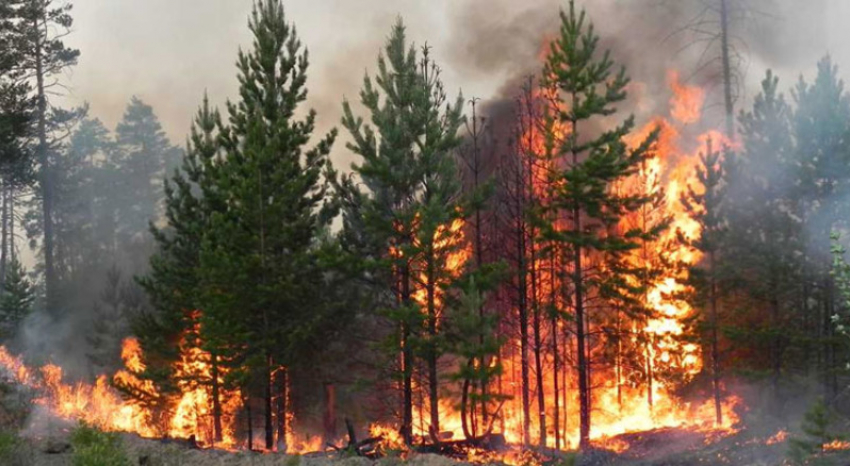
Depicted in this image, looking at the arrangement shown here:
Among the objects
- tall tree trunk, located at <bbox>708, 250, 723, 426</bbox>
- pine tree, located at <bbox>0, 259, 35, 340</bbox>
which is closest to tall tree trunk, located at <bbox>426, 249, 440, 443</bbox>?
tall tree trunk, located at <bbox>708, 250, 723, 426</bbox>

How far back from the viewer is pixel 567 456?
21.3 m

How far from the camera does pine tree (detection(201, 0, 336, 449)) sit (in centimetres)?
2177

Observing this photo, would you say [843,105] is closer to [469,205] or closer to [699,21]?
[699,21]

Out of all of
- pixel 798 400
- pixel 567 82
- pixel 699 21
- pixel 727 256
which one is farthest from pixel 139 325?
pixel 699 21

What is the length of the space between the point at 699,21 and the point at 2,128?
103 feet

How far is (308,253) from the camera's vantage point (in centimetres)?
2261

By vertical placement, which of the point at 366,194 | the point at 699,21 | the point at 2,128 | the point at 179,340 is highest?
the point at 699,21

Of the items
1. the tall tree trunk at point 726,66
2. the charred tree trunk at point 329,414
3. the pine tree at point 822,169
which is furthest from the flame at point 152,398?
the tall tree trunk at point 726,66

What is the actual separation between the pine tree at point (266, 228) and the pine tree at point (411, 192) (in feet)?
6.80

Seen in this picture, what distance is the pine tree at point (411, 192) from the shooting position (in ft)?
71.3

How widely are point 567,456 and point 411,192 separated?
891 cm

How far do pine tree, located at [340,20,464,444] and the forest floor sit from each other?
4521mm

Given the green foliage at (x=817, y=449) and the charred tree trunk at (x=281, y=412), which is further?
the charred tree trunk at (x=281, y=412)

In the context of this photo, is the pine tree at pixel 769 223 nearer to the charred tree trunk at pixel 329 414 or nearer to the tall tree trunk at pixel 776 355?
the tall tree trunk at pixel 776 355
